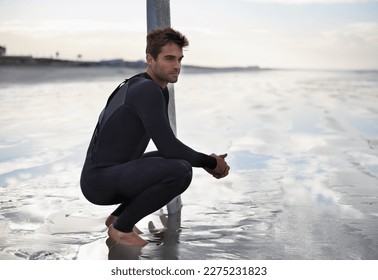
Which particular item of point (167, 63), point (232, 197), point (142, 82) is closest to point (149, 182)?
point (142, 82)

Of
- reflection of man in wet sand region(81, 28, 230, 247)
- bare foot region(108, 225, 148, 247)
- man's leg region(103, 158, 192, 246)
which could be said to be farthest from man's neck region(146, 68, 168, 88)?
bare foot region(108, 225, 148, 247)

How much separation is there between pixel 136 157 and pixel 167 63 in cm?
56

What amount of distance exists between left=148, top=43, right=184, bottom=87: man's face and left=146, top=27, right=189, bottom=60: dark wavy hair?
19 mm

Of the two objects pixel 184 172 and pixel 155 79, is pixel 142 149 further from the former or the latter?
pixel 155 79

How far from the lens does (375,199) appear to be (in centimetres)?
536

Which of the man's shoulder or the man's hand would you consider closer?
the man's shoulder

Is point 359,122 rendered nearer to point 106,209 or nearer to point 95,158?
point 106,209

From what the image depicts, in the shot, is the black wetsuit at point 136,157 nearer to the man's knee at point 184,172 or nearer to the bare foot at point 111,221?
the man's knee at point 184,172

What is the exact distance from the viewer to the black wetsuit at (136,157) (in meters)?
3.52

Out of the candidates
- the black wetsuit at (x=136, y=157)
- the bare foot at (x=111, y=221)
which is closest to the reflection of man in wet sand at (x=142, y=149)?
the black wetsuit at (x=136, y=157)

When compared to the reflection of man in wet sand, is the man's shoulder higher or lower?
higher

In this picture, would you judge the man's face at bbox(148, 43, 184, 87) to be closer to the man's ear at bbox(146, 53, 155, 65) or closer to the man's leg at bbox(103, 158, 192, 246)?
the man's ear at bbox(146, 53, 155, 65)

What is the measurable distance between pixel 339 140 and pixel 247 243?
201 inches

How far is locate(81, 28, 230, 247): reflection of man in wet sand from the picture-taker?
11.5 ft
